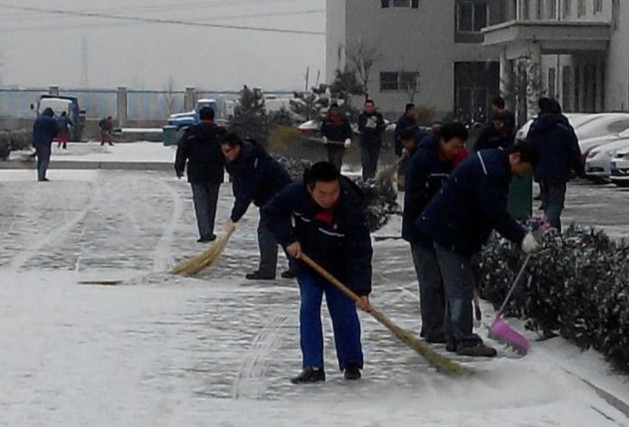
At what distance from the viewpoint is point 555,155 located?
1666 centimetres

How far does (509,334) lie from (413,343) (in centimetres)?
99

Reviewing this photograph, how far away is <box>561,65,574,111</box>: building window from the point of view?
2093 inches

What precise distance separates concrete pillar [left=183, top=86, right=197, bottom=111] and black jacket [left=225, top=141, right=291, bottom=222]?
200ft

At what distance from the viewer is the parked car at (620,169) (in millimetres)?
28158

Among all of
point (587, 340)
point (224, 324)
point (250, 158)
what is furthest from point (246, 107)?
point (587, 340)

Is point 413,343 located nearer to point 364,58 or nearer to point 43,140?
point 43,140

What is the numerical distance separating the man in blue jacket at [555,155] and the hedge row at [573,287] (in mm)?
4212

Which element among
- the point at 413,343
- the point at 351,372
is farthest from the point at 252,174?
the point at 351,372

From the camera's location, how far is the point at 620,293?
9.20 metres

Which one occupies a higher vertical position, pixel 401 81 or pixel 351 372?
pixel 401 81

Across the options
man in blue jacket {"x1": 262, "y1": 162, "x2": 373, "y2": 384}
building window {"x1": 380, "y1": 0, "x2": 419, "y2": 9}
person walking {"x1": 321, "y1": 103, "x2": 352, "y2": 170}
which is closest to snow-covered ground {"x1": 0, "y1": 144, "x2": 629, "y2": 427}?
man in blue jacket {"x1": 262, "y1": 162, "x2": 373, "y2": 384}

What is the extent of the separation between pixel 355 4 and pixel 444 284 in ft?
179

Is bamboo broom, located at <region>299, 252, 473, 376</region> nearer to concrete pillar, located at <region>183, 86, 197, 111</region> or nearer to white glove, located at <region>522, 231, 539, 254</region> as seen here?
white glove, located at <region>522, 231, 539, 254</region>

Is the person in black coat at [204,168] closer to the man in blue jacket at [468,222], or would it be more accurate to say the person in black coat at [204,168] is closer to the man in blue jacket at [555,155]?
the man in blue jacket at [555,155]
